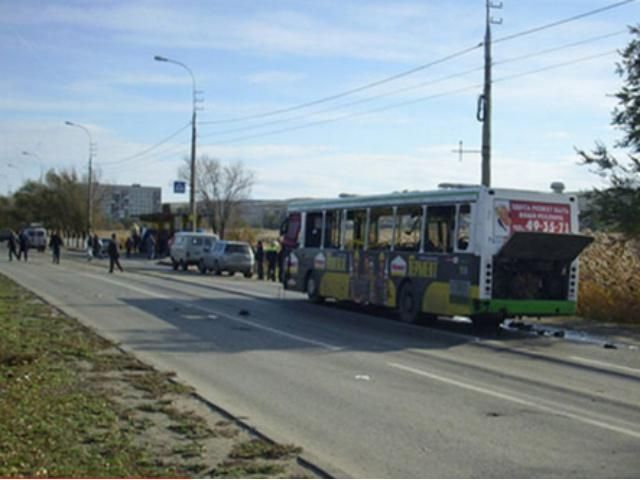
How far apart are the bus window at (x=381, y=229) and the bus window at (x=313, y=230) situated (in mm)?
3048

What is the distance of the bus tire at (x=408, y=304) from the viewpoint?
64.8 feet

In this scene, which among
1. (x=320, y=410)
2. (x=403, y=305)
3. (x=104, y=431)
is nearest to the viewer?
(x=104, y=431)

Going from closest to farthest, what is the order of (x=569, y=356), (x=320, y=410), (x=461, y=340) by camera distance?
(x=320, y=410), (x=569, y=356), (x=461, y=340)

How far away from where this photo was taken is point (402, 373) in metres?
12.8

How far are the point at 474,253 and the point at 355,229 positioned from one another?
5415 millimetres

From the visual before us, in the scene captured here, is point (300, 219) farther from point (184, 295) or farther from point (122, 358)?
point (122, 358)

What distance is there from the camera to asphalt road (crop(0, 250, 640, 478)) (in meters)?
7.93

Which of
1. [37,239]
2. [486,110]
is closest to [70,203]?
[37,239]

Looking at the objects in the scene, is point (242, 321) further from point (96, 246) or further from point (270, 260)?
point (96, 246)

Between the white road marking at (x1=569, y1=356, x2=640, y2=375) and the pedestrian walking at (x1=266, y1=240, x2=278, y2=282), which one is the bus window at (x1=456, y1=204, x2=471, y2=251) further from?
the pedestrian walking at (x1=266, y1=240, x2=278, y2=282)

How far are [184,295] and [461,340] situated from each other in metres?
11.7

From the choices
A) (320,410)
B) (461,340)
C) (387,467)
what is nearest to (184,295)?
(461,340)

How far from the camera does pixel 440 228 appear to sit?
19219 mm

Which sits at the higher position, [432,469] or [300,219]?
[300,219]
